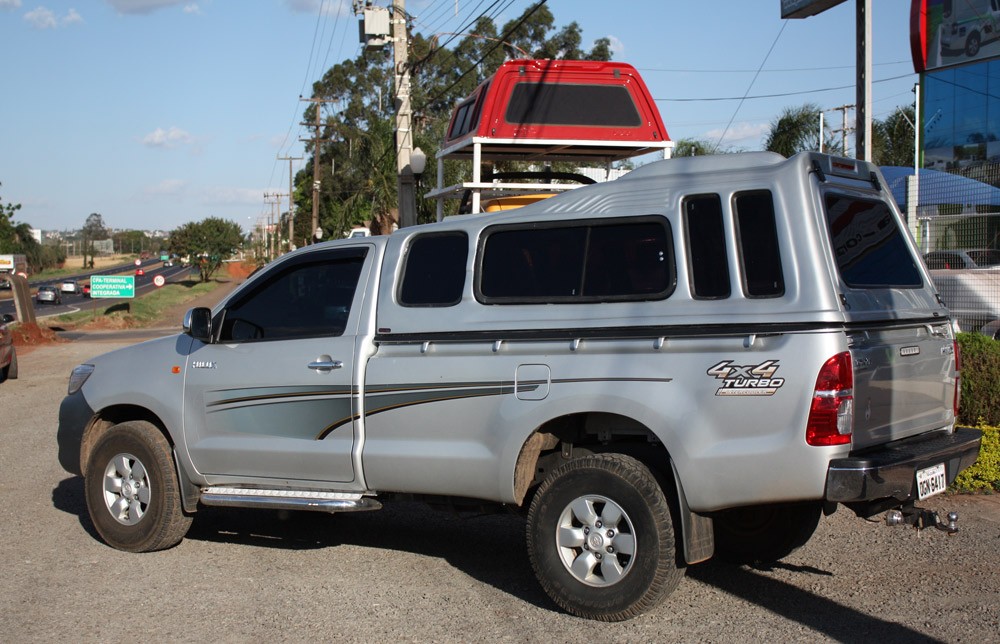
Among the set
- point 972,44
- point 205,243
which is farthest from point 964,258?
point 205,243

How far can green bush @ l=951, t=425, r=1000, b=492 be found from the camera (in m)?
8.17

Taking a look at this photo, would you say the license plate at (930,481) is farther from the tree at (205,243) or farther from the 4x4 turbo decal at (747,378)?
the tree at (205,243)

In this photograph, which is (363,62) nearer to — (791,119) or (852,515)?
(791,119)

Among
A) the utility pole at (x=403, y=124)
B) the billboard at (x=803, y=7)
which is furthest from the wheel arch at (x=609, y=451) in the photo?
Result: the utility pole at (x=403, y=124)

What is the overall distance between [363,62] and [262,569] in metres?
59.0

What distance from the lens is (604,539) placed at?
5.37 m

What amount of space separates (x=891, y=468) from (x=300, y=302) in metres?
3.73

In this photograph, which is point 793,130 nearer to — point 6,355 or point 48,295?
point 6,355

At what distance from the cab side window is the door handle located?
0.54ft

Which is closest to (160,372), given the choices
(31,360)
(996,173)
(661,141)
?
(661,141)

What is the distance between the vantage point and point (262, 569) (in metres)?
6.59

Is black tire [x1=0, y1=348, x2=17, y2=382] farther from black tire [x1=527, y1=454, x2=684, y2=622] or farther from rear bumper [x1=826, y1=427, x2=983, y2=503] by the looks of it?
rear bumper [x1=826, y1=427, x2=983, y2=503]

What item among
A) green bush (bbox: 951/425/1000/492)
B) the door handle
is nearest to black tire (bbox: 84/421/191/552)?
the door handle

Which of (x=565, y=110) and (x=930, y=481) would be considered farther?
(x=565, y=110)
